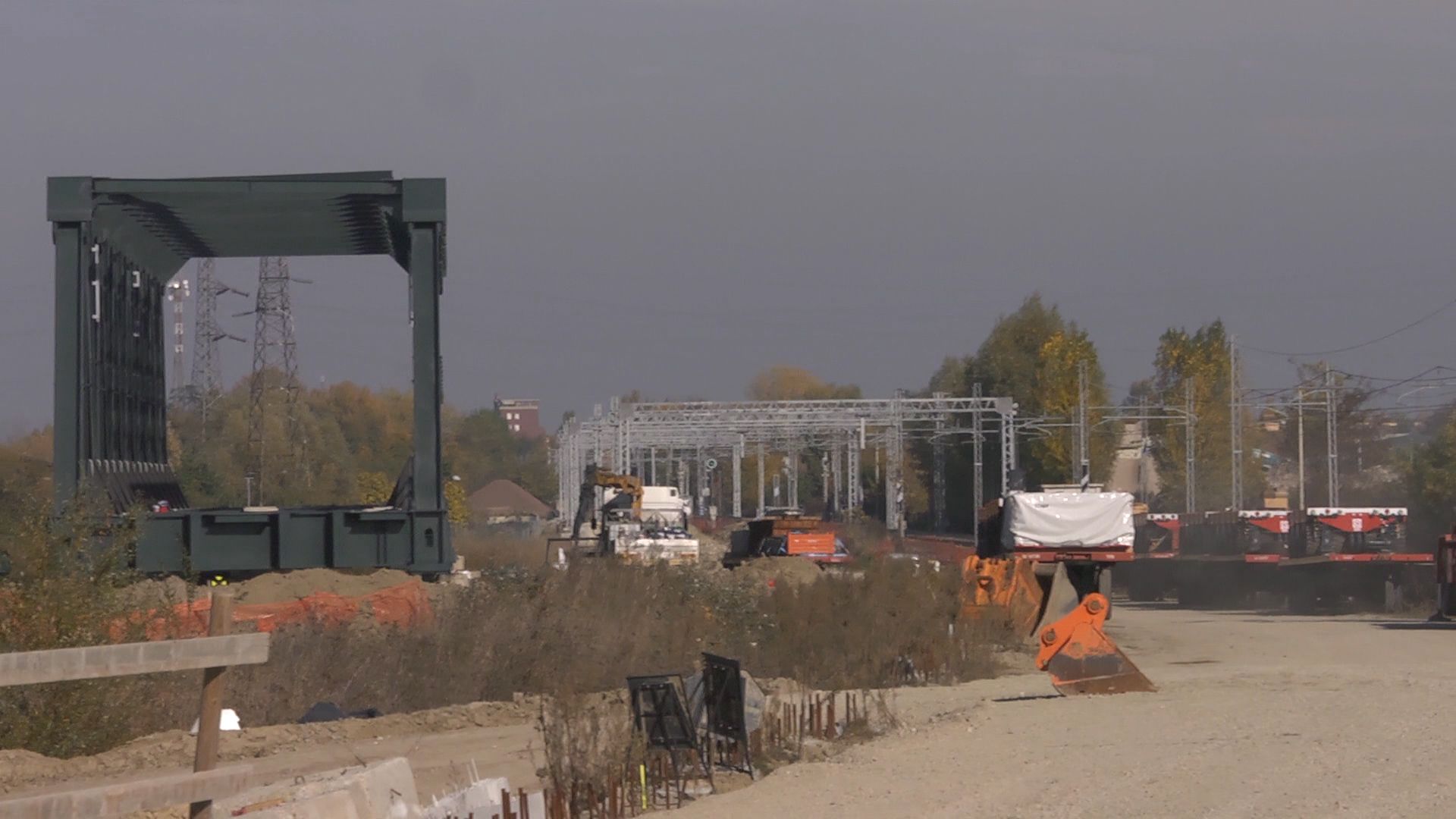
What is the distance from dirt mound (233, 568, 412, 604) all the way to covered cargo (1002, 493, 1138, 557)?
1199 centimetres

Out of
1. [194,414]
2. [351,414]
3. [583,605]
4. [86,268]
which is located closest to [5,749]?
[583,605]

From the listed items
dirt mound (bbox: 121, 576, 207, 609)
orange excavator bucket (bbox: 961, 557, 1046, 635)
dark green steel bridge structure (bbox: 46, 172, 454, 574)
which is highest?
dark green steel bridge structure (bbox: 46, 172, 454, 574)

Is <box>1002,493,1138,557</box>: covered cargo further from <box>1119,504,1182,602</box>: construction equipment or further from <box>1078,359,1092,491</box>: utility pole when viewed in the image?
<box>1078,359,1092,491</box>: utility pole

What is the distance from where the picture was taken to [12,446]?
Result: 37812 millimetres

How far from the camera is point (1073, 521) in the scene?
3119 centimetres

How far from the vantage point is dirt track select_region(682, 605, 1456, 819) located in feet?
35.2

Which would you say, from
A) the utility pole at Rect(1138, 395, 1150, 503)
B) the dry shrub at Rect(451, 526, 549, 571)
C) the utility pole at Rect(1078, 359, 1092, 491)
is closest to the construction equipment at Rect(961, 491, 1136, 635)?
the dry shrub at Rect(451, 526, 549, 571)

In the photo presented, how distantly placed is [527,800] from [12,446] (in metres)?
30.7

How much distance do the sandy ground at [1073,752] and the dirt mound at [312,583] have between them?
253 inches

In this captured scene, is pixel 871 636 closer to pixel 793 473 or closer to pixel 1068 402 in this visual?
pixel 1068 402

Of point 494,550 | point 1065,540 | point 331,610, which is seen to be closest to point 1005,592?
point 1065,540

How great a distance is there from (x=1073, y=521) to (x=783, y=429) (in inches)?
2533

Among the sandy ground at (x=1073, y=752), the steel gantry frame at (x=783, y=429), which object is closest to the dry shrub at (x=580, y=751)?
the sandy ground at (x=1073, y=752)

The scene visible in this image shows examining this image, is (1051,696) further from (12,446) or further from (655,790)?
(12,446)
